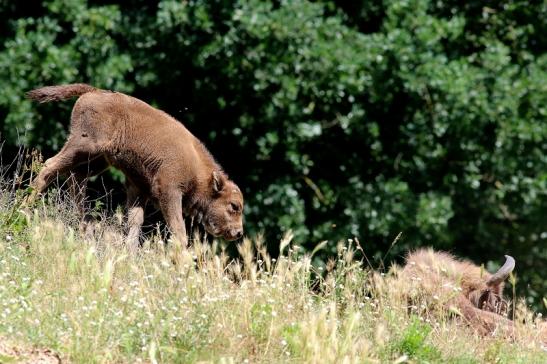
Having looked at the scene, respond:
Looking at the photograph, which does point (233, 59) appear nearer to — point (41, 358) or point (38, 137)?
point (38, 137)

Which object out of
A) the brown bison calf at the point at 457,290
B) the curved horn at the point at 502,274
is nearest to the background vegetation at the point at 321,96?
the brown bison calf at the point at 457,290

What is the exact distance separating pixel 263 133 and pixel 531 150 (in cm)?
484

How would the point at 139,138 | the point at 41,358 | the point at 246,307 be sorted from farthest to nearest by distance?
the point at 139,138 < the point at 246,307 < the point at 41,358

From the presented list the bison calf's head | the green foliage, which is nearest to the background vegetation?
the bison calf's head

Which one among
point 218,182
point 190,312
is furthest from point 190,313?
point 218,182

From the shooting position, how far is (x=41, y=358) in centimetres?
674

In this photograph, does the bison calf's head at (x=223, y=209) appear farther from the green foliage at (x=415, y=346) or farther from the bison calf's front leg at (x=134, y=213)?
the green foliage at (x=415, y=346)

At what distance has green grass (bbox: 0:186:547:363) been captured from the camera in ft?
22.8

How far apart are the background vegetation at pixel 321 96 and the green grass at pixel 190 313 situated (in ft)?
26.1

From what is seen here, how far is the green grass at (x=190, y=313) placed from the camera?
6.94 meters

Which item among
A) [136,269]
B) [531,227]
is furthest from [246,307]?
[531,227]

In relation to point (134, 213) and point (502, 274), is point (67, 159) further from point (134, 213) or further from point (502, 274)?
point (502, 274)

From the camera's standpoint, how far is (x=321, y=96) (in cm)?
1780

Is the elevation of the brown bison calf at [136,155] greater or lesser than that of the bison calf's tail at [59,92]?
lesser
